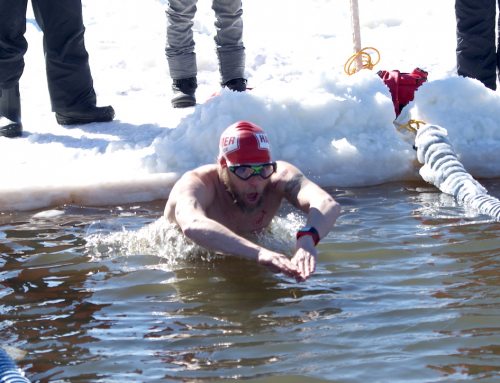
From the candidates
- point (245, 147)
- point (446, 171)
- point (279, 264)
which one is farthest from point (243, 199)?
point (446, 171)

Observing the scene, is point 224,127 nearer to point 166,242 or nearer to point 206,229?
point 166,242

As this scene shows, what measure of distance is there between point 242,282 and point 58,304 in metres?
1.02

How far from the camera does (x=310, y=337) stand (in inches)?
181

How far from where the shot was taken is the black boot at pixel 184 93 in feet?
30.2

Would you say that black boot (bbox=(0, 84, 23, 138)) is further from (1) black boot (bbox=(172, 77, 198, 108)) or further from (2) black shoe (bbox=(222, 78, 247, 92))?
(2) black shoe (bbox=(222, 78, 247, 92))

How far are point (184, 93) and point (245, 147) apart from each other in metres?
3.51

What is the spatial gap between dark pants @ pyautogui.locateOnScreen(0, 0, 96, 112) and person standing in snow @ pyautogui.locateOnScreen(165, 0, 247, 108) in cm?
86

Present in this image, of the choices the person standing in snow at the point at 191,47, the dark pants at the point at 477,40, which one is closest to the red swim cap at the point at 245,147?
the person standing in snow at the point at 191,47

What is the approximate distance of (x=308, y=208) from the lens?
594cm

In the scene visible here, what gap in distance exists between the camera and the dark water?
14.0 feet

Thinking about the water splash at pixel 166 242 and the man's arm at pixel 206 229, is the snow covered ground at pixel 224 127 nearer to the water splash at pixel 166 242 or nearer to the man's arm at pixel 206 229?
the water splash at pixel 166 242

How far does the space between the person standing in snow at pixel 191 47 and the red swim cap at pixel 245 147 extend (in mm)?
3214

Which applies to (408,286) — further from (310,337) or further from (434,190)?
(434,190)

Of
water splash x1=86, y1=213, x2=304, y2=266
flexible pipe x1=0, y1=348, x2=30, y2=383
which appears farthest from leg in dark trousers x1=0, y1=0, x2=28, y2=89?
flexible pipe x1=0, y1=348, x2=30, y2=383
